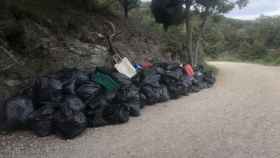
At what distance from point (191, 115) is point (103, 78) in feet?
4.98

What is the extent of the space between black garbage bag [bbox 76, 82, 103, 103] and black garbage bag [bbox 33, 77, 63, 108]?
0.90 feet

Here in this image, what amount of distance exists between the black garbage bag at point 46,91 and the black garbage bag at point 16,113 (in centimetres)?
18

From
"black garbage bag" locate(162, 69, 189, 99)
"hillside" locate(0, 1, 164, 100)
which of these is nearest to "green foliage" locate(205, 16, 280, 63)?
"hillside" locate(0, 1, 164, 100)

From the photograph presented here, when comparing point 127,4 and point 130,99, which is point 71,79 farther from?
point 127,4

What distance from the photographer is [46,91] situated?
3.05 meters

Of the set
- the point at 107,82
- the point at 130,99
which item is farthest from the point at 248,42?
the point at 107,82

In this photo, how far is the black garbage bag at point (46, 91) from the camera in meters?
3.03

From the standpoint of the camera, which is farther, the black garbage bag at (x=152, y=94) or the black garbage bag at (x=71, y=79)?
the black garbage bag at (x=152, y=94)

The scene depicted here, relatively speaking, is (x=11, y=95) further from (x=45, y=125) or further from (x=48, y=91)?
(x=45, y=125)

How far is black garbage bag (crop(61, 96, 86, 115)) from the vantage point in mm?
2877

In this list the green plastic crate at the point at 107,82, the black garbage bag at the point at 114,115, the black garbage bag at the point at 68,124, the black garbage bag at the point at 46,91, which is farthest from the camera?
the green plastic crate at the point at 107,82

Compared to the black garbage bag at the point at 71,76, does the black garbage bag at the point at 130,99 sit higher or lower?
lower

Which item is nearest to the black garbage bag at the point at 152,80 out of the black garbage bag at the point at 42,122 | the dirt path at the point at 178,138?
the dirt path at the point at 178,138

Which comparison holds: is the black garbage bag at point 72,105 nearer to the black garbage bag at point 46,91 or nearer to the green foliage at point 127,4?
the black garbage bag at point 46,91
